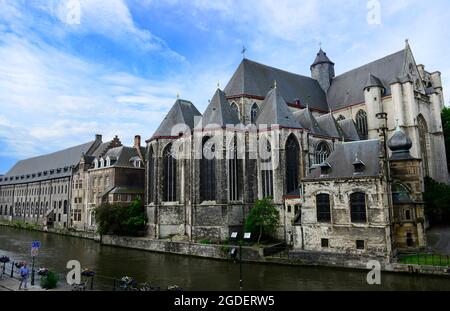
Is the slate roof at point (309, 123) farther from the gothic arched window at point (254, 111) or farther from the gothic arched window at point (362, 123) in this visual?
the gothic arched window at point (362, 123)

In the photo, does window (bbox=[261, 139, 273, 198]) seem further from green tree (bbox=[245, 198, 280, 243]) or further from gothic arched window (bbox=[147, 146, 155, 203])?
gothic arched window (bbox=[147, 146, 155, 203])

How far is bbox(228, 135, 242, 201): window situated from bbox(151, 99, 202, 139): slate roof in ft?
22.9

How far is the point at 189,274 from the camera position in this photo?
2097cm

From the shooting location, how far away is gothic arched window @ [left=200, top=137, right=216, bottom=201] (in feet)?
104

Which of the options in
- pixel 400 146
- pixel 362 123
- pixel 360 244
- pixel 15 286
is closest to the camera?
pixel 15 286

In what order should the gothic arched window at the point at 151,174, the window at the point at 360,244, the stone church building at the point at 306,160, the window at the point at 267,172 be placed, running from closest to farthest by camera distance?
the window at the point at 360,244 < the stone church building at the point at 306,160 < the window at the point at 267,172 < the gothic arched window at the point at 151,174

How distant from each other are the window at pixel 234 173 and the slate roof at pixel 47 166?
106 feet

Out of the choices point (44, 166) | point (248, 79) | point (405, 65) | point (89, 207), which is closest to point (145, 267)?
point (248, 79)

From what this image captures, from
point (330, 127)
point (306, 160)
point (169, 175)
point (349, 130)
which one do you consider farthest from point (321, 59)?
point (169, 175)

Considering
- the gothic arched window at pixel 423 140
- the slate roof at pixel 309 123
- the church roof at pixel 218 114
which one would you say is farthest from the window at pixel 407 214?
the gothic arched window at pixel 423 140

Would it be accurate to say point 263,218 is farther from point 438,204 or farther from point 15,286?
point 438,204

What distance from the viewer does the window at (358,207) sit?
23484mm

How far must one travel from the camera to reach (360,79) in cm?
4681

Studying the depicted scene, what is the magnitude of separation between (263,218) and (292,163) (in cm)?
726
